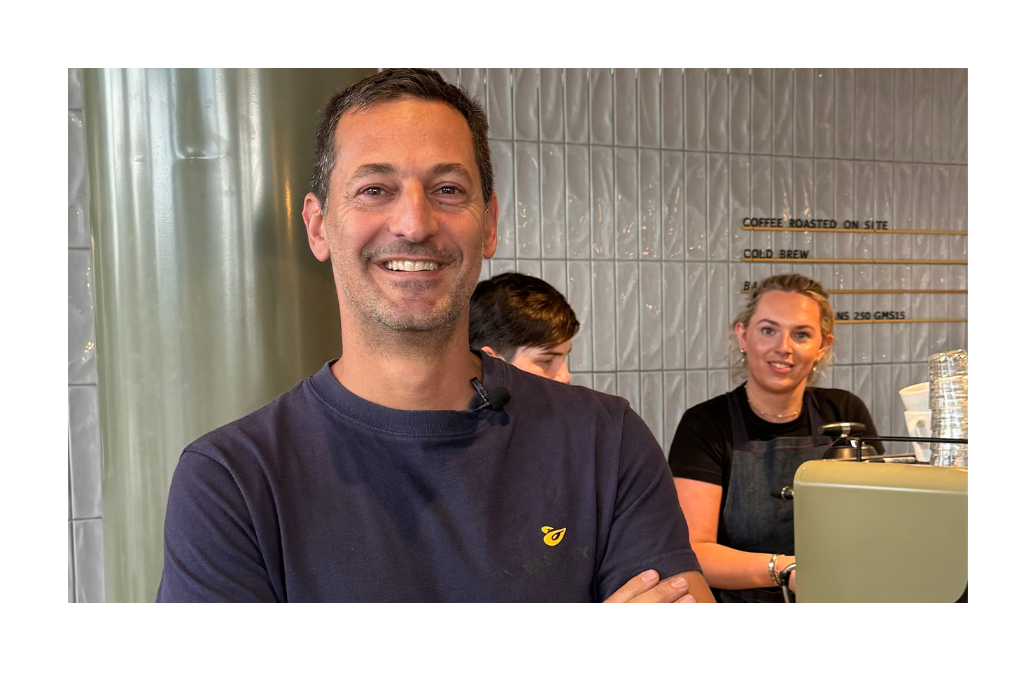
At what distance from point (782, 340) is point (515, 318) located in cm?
44

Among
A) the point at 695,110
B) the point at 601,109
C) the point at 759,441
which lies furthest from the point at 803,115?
the point at 759,441

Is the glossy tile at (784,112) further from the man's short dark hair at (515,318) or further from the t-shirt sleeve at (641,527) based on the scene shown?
the t-shirt sleeve at (641,527)

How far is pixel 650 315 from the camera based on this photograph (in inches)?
70.3

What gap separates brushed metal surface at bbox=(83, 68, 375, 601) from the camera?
2.35 ft

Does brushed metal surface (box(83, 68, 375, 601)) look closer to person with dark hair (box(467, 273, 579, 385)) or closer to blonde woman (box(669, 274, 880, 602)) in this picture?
person with dark hair (box(467, 273, 579, 385))

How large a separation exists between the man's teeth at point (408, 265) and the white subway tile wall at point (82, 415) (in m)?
0.88

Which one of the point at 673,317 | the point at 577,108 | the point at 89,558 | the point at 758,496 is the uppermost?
the point at 577,108

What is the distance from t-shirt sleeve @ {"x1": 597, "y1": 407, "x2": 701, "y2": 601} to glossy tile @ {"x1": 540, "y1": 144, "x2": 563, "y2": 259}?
3.56 ft

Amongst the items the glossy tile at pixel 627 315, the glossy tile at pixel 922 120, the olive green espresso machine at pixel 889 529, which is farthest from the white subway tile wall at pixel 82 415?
the glossy tile at pixel 922 120

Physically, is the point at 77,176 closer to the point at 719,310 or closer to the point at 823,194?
the point at 719,310

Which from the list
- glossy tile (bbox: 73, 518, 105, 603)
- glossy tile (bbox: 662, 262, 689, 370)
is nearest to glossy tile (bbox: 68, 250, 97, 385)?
glossy tile (bbox: 73, 518, 105, 603)
